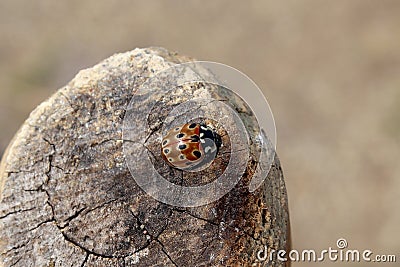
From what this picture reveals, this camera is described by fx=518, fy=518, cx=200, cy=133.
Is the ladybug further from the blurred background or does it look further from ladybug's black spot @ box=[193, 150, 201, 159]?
the blurred background

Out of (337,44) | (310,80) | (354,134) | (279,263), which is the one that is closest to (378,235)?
(354,134)

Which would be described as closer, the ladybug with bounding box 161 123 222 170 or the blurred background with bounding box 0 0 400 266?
the ladybug with bounding box 161 123 222 170

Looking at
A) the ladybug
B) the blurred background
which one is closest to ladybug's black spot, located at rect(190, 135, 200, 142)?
the ladybug

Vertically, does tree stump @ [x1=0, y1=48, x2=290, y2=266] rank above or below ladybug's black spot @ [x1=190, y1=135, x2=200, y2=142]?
below

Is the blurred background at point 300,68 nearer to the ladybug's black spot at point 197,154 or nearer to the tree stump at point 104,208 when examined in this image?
the tree stump at point 104,208

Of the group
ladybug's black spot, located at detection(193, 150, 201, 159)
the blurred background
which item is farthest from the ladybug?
the blurred background

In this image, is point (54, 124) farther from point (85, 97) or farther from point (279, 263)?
point (279, 263)

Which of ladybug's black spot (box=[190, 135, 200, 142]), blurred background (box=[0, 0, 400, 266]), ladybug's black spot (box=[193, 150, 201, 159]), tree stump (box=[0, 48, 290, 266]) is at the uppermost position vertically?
blurred background (box=[0, 0, 400, 266])
